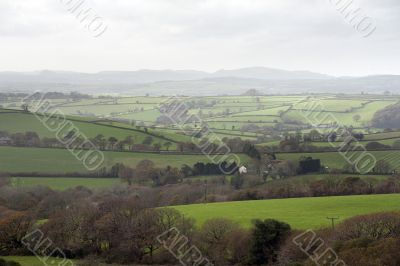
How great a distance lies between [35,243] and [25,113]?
51.8 m

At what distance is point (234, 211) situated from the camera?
37.4 meters

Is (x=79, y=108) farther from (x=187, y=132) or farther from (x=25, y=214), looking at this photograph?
(x=25, y=214)

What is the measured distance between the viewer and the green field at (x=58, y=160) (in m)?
54.6

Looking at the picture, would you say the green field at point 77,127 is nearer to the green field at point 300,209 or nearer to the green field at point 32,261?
the green field at point 300,209

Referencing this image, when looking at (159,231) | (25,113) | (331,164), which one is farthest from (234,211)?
(25,113)

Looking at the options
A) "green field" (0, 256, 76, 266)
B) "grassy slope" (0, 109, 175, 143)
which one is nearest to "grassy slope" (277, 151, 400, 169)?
"grassy slope" (0, 109, 175, 143)

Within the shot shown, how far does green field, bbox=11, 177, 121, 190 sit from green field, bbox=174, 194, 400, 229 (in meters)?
13.5

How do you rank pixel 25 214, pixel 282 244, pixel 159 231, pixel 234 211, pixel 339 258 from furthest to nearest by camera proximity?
pixel 234 211
pixel 25 214
pixel 159 231
pixel 282 244
pixel 339 258

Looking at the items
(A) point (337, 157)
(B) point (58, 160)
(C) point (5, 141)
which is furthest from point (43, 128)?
(A) point (337, 157)

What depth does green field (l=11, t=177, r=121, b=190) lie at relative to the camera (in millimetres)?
49431

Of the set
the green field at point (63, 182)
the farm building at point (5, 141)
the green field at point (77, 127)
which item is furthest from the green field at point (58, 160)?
the green field at point (77, 127)

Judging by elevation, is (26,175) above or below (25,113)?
below

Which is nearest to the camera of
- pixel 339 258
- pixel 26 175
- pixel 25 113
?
pixel 339 258

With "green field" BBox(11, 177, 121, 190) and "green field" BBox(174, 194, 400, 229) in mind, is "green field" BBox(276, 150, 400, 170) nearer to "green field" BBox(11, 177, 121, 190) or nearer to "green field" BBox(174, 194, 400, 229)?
"green field" BBox(174, 194, 400, 229)
